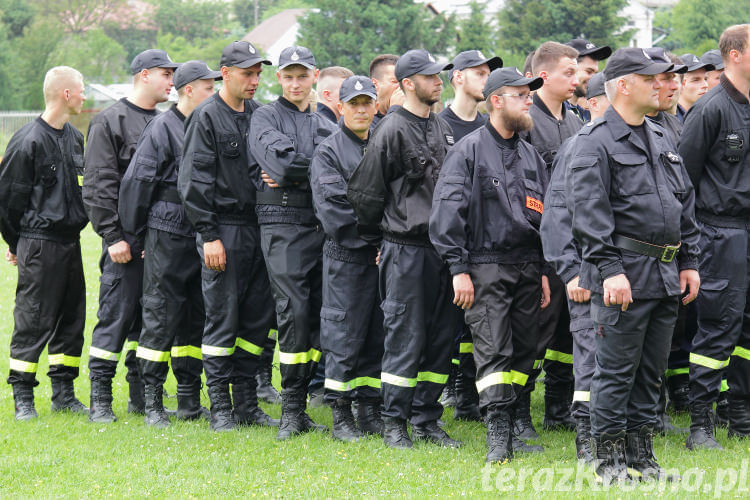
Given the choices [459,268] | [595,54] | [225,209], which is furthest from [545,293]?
[595,54]

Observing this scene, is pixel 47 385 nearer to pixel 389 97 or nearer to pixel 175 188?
pixel 175 188

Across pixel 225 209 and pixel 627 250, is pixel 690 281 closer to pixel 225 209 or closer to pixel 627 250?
pixel 627 250

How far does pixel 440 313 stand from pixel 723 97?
2612 mm

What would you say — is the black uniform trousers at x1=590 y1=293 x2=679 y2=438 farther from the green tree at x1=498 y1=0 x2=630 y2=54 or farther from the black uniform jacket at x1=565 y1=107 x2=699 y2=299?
the green tree at x1=498 y1=0 x2=630 y2=54

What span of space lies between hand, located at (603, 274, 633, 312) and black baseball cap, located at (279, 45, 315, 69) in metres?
3.13

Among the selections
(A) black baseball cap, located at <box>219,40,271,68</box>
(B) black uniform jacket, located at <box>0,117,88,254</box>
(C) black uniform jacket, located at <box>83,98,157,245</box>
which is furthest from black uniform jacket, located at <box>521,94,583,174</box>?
(B) black uniform jacket, located at <box>0,117,88,254</box>

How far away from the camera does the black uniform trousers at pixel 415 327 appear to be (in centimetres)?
685

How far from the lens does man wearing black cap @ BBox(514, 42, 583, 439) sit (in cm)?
753

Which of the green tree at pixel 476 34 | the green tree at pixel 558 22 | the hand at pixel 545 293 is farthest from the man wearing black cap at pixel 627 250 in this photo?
the green tree at pixel 476 34

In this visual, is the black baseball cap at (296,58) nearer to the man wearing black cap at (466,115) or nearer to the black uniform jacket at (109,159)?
the man wearing black cap at (466,115)

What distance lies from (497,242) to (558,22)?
51.7m

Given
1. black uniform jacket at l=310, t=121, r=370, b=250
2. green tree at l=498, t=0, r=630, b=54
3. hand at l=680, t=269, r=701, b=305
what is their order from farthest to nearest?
1. green tree at l=498, t=0, r=630, b=54
2. black uniform jacket at l=310, t=121, r=370, b=250
3. hand at l=680, t=269, r=701, b=305

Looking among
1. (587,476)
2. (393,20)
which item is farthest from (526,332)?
(393,20)

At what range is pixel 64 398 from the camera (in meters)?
8.29
